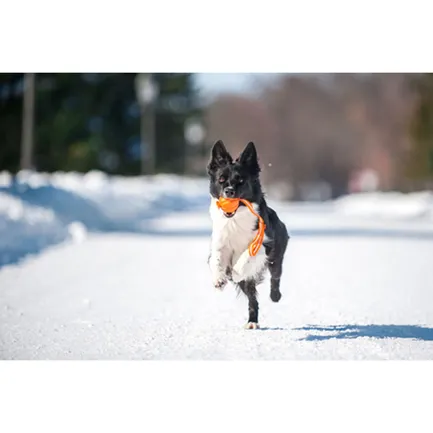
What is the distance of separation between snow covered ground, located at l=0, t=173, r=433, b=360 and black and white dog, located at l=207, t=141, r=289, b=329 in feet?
1.19

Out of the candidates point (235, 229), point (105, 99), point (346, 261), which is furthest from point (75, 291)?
point (105, 99)

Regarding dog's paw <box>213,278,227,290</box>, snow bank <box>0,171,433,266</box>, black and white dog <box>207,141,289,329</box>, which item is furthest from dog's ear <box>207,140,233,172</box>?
snow bank <box>0,171,433,266</box>

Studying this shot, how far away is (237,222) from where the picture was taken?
12.3 ft

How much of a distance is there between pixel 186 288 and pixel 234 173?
1935 millimetres

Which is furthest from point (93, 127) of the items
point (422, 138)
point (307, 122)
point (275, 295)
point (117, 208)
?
point (275, 295)

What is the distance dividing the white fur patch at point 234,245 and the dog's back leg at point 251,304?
0.14 m

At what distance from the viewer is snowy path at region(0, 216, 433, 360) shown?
12.6 ft

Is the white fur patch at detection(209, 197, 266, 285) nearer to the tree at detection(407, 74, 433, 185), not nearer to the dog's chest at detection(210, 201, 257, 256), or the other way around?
the dog's chest at detection(210, 201, 257, 256)

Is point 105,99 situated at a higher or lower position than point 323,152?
higher

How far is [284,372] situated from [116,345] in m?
0.92

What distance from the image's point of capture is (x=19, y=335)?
13.6 ft

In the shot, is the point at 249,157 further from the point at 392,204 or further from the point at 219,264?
the point at 392,204

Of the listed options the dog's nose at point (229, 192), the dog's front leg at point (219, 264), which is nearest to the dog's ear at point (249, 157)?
the dog's nose at point (229, 192)
